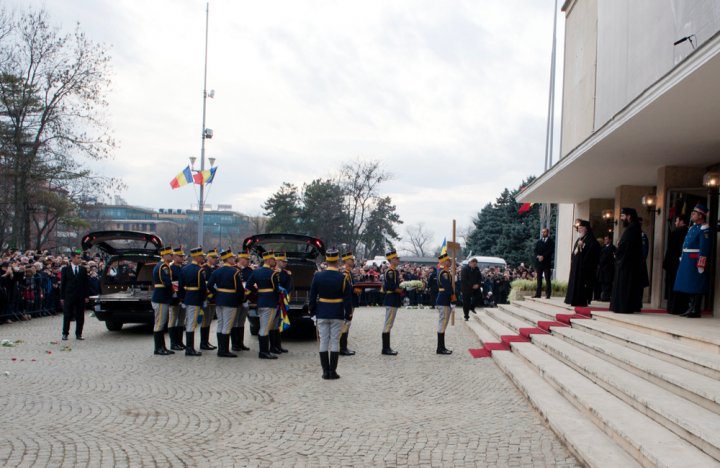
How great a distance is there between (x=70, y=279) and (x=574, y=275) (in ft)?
34.9

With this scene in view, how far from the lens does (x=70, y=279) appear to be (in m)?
12.2

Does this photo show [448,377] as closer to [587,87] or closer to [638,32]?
[638,32]

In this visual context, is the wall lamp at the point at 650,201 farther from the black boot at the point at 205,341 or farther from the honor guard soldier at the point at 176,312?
the honor guard soldier at the point at 176,312

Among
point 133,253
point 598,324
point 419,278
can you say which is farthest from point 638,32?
point 419,278

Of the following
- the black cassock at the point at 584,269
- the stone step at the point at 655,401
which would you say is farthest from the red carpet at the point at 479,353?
the stone step at the point at 655,401

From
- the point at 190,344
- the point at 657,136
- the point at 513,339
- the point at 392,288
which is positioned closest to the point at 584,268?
the point at 513,339

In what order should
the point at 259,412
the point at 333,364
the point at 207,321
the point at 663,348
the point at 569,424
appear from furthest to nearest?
1. the point at 207,321
2. the point at 333,364
3. the point at 663,348
4. the point at 259,412
5. the point at 569,424

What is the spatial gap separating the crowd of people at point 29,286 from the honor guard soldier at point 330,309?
7.35 metres

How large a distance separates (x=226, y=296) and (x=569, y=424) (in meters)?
6.62

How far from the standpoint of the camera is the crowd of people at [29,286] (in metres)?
14.8

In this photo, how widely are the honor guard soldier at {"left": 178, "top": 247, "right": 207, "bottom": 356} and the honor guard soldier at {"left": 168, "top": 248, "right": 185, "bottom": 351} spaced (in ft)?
0.91

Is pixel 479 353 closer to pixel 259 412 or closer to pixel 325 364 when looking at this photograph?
pixel 325 364

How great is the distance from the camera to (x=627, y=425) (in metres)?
5.19

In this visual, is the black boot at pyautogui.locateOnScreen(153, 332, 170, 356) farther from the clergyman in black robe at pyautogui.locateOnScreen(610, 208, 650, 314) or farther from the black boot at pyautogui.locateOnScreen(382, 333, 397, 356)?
the clergyman in black robe at pyautogui.locateOnScreen(610, 208, 650, 314)
